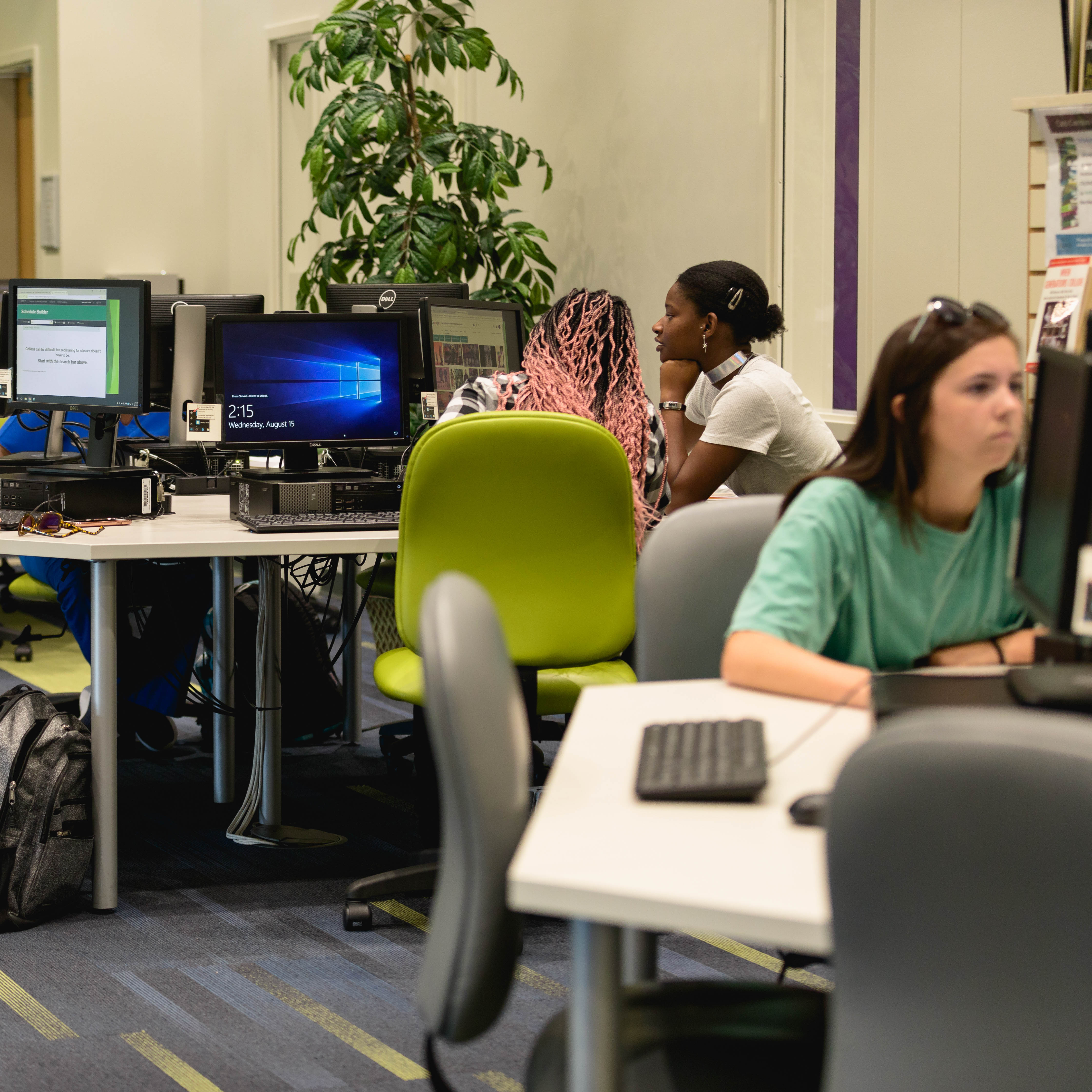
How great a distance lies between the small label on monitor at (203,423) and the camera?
319 centimetres

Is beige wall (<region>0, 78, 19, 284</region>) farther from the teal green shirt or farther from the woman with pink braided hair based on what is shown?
the teal green shirt

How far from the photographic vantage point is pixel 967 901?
2.58 ft

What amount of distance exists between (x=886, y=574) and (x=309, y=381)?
177 centimetres

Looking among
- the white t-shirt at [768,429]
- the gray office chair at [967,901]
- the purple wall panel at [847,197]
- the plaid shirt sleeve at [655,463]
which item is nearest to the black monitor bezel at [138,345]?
the plaid shirt sleeve at [655,463]

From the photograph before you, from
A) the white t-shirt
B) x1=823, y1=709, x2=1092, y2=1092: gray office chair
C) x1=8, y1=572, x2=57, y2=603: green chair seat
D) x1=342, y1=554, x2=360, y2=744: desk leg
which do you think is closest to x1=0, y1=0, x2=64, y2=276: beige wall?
x1=8, y1=572, x2=57, y2=603: green chair seat

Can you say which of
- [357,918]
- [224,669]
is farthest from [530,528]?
[224,669]

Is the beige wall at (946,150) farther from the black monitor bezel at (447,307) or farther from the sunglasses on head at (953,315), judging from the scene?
the sunglasses on head at (953,315)

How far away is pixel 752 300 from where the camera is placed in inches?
119

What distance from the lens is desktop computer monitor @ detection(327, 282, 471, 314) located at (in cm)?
362

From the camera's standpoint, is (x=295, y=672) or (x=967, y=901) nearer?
(x=967, y=901)

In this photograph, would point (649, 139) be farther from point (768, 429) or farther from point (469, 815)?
point (469, 815)

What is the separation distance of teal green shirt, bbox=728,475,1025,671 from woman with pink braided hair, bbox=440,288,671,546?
1.00 metres

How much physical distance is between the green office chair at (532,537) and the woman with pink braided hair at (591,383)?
0.26 m

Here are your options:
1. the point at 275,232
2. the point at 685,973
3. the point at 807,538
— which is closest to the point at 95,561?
the point at 685,973
